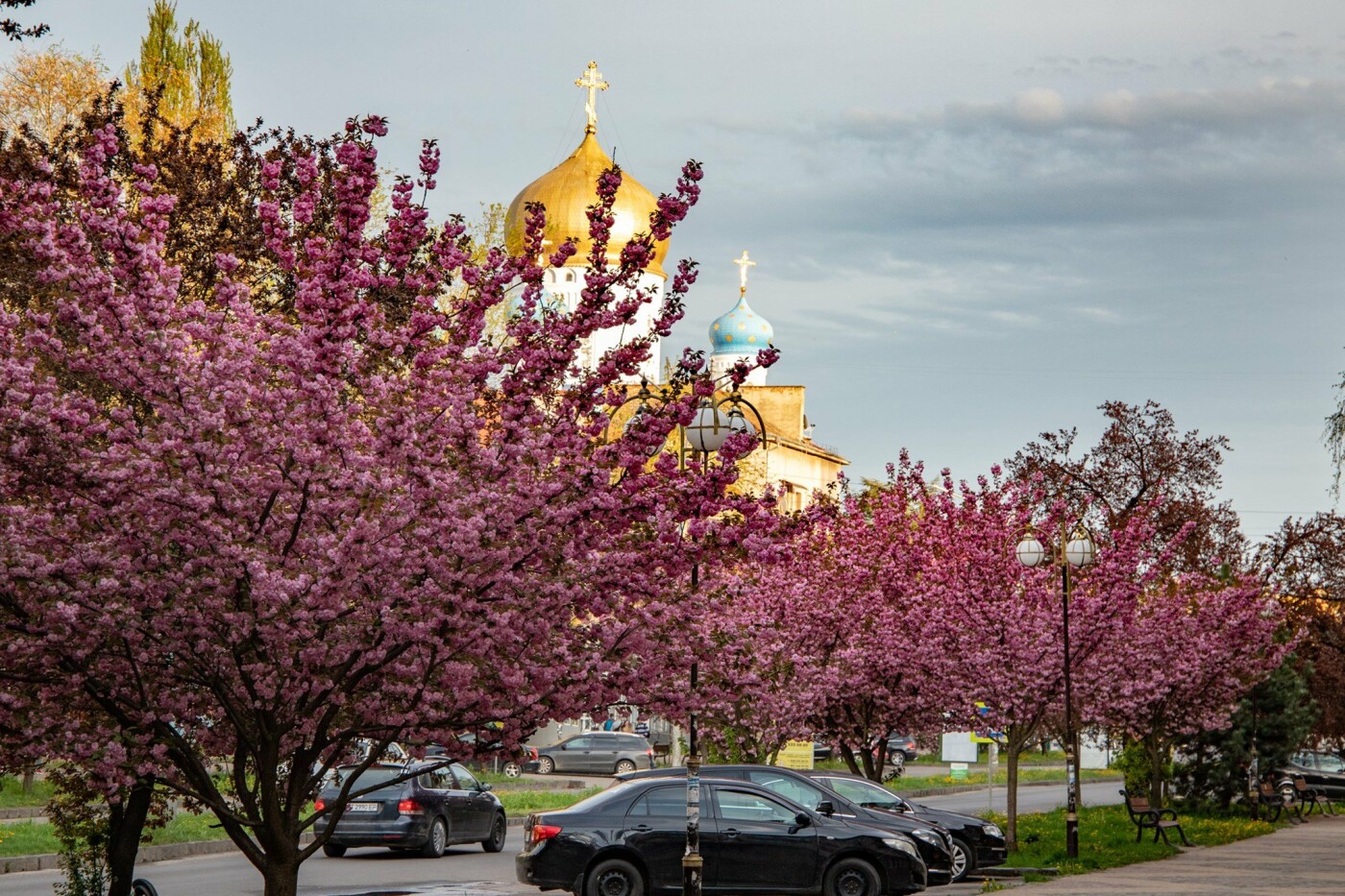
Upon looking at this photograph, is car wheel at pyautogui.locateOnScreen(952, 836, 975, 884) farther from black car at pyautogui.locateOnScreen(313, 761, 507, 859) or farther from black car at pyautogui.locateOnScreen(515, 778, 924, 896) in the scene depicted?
black car at pyautogui.locateOnScreen(313, 761, 507, 859)

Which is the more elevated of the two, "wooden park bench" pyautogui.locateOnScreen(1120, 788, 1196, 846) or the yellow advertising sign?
the yellow advertising sign

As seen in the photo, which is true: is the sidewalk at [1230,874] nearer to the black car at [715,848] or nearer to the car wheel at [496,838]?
the black car at [715,848]

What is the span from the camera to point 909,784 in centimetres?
4894

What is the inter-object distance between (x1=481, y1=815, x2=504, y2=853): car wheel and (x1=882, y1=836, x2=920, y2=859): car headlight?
33.0 feet

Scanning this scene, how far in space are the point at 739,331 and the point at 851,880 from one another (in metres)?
70.8

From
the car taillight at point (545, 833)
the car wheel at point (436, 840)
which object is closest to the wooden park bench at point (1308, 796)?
the car wheel at point (436, 840)

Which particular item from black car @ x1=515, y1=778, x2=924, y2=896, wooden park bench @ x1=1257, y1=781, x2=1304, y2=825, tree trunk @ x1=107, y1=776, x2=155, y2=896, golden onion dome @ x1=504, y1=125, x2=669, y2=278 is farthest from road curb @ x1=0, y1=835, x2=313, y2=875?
golden onion dome @ x1=504, y1=125, x2=669, y2=278

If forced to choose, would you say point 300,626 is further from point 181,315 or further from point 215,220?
point 215,220

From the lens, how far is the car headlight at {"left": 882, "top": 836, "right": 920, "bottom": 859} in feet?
62.5

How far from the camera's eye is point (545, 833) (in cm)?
1856

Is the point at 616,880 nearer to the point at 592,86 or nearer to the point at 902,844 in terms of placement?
the point at 902,844

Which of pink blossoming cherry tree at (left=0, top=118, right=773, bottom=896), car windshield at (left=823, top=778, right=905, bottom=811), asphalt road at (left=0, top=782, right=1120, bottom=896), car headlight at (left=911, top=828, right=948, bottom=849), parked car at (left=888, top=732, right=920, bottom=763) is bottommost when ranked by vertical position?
asphalt road at (left=0, top=782, right=1120, bottom=896)

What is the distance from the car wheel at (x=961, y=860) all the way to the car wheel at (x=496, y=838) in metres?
7.76

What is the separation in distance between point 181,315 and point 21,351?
108 centimetres
